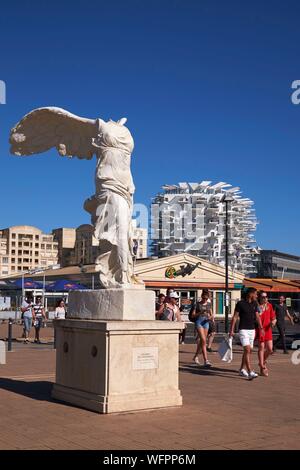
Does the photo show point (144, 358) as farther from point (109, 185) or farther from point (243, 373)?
point (243, 373)

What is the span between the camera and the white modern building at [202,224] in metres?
109

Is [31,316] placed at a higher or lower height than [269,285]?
lower

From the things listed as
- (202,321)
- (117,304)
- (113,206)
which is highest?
(113,206)

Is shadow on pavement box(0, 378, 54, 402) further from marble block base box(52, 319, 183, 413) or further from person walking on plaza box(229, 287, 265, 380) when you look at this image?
person walking on plaza box(229, 287, 265, 380)

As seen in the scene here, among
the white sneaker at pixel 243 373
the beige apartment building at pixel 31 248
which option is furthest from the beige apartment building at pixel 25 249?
the white sneaker at pixel 243 373

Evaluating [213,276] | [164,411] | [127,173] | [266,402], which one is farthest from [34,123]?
[213,276]

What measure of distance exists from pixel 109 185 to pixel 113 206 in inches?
12.2

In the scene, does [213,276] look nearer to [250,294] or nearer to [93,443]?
[250,294]

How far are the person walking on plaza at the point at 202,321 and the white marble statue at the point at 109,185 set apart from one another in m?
5.09

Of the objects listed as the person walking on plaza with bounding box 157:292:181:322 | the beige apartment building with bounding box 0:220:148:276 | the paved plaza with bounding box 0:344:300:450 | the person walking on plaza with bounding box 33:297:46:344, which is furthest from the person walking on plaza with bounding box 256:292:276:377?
the beige apartment building with bounding box 0:220:148:276

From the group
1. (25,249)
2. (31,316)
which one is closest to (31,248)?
(25,249)

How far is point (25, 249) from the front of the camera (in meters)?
175

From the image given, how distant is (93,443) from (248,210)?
12318 centimetres

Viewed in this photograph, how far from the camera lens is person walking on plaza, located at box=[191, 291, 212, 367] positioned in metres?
13.5
